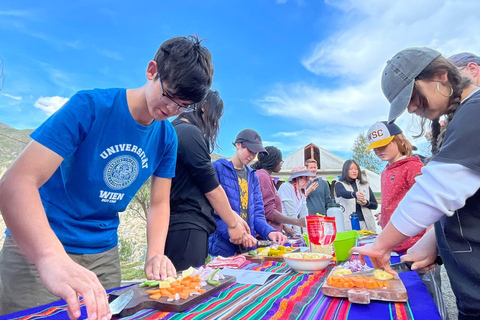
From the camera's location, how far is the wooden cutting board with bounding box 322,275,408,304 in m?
0.91

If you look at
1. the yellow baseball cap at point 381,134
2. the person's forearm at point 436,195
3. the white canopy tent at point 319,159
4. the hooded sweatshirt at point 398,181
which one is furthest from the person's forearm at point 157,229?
the white canopy tent at point 319,159

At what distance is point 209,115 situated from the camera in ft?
7.30

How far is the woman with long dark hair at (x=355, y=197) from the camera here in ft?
14.1

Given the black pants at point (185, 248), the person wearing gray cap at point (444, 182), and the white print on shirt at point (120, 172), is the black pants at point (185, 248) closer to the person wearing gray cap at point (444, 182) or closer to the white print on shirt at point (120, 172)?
the white print on shirt at point (120, 172)

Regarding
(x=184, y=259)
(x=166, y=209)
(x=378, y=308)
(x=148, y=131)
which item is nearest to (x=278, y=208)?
(x=184, y=259)

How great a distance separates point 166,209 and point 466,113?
1.29 m

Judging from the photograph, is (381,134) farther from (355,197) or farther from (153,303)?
(153,303)

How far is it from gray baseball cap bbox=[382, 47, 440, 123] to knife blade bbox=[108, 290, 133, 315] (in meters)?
1.12

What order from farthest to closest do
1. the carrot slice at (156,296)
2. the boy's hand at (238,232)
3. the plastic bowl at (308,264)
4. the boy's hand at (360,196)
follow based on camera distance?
the boy's hand at (360,196) < the boy's hand at (238,232) < the plastic bowl at (308,264) < the carrot slice at (156,296)

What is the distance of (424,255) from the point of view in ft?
3.98

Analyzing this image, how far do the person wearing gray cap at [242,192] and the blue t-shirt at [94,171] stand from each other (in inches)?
44.0

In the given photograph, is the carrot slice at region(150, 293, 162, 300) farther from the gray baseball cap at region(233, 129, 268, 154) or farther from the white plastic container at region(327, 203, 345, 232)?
the gray baseball cap at region(233, 129, 268, 154)

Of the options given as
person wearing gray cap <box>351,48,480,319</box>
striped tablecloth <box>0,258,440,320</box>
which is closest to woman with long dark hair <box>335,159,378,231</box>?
person wearing gray cap <box>351,48,480,319</box>

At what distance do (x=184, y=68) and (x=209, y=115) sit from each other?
41.1 inches
